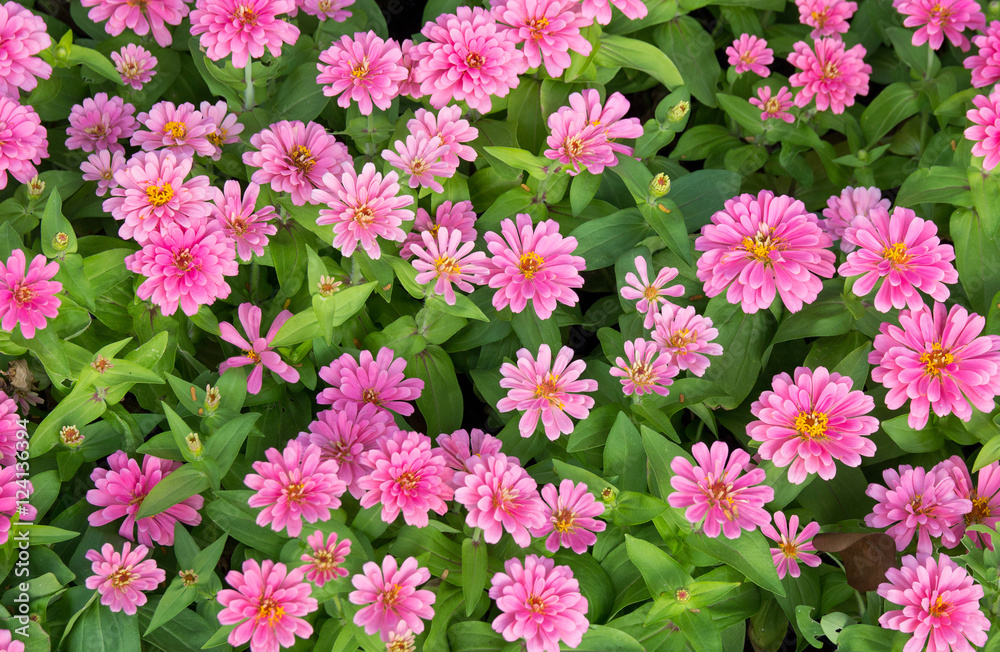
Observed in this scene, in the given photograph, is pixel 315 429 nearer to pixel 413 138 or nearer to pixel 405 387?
pixel 405 387

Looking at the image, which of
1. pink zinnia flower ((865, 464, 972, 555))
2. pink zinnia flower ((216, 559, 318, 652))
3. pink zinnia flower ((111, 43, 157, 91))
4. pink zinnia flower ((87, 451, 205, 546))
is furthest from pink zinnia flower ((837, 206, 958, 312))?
pink zinnia flower ((111, 43, 157, 91))

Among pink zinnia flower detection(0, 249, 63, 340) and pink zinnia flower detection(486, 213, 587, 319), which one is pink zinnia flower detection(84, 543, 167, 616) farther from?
pink zinnia flower detection(486, 213, 587, 319)

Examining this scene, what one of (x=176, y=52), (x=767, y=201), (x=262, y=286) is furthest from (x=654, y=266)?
(x=176, y=52)

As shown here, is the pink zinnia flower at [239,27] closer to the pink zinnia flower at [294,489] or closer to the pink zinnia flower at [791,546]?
the pink zinnia flower at [294,489]

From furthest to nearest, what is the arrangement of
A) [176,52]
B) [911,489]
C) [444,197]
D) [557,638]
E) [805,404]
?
1. [176,52]
2. [444,197]
3. [911,489]
4. [805,404]
5. [557,638]

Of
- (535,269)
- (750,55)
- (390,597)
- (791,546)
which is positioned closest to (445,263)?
(535,269)

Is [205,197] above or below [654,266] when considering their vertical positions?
above

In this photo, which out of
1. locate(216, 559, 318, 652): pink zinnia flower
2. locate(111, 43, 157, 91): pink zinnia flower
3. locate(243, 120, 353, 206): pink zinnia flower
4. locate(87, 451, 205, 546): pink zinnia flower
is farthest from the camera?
locate(111, 43, 157, 91): pink zinnia flower
